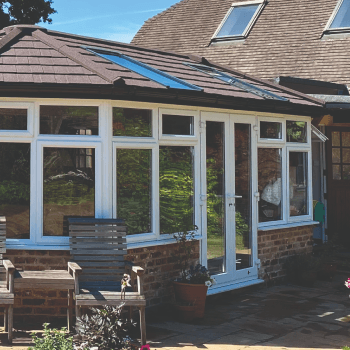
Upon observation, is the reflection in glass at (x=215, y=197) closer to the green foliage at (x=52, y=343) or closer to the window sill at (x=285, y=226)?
the window sill at (x=285, y=226)

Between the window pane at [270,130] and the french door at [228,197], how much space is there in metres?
0.30

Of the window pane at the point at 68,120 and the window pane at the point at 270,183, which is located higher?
the window pane at the point at 68,120

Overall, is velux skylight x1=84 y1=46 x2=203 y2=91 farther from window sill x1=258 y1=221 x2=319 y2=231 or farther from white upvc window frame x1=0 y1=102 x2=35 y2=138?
window sill x1=258 y1=221 x2=319 y2=231

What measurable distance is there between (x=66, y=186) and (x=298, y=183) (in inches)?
170

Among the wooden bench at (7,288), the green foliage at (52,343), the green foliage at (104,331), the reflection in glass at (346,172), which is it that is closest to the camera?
the green foliage at (52,343)

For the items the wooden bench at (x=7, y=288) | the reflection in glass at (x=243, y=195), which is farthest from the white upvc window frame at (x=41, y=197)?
the reflection in glass at (x=243, y=195)

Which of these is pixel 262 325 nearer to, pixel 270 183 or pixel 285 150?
pixel 270 183

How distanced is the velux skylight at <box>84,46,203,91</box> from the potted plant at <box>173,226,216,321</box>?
5.79ft

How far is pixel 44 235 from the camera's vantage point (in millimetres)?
7207

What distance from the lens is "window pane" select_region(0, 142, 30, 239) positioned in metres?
7.22

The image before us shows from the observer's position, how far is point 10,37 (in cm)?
808

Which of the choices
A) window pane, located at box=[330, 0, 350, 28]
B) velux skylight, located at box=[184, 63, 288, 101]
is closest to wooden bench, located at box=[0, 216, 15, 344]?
velux skylight, located at box=[184, 63, 288, 101]

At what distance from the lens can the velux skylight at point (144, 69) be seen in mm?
7788

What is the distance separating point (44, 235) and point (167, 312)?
A: 5.74 ft
